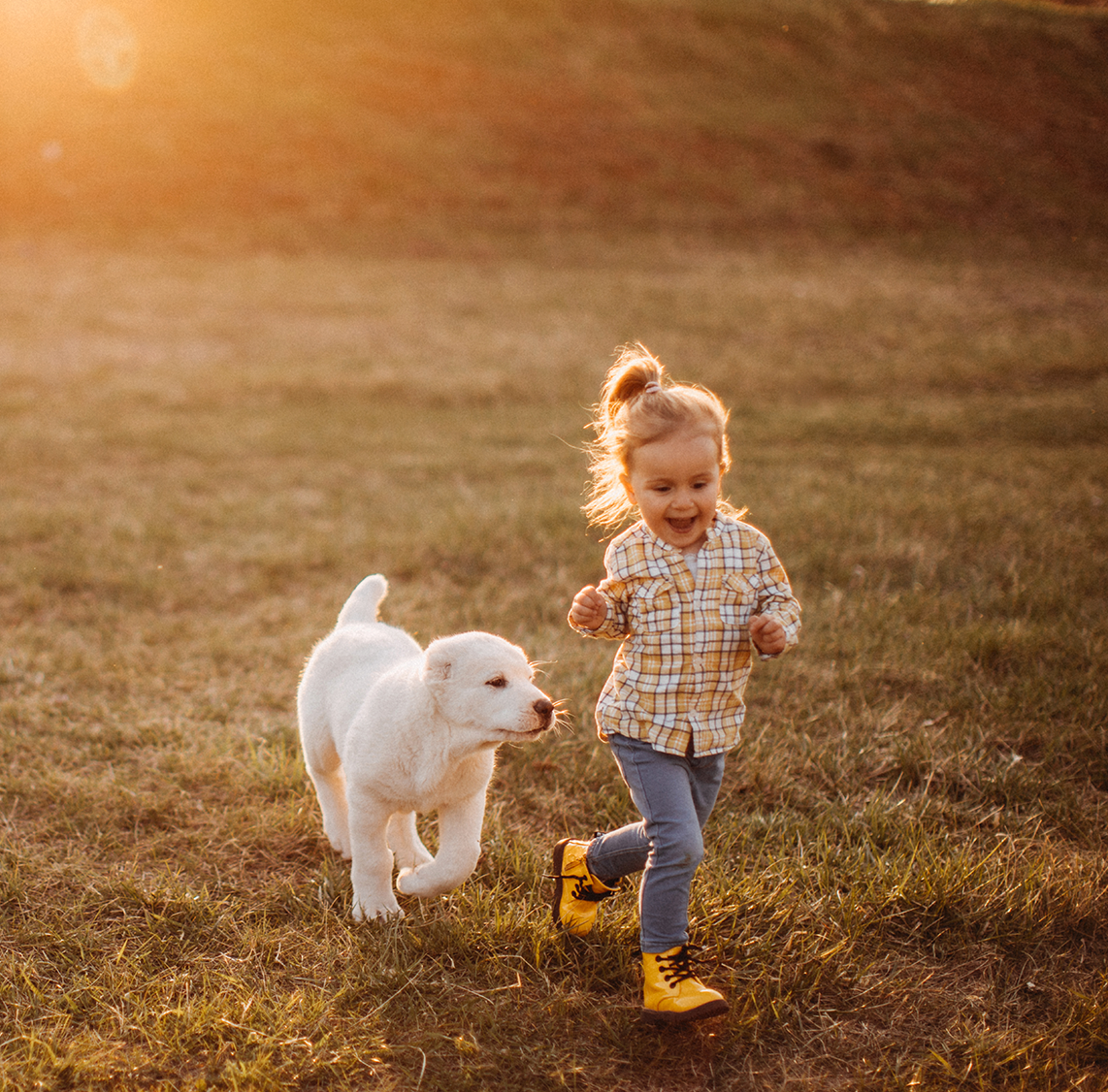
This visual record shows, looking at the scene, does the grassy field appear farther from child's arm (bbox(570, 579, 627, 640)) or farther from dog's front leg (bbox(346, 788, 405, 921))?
child's arm (bbox(570, 579, 627, 640))

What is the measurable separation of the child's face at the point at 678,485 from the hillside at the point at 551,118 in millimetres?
20390

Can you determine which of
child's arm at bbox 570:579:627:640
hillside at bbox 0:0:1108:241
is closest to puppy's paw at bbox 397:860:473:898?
child's arm at bbox 570:579:627:640

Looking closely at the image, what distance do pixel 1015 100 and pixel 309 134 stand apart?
18.3 meters

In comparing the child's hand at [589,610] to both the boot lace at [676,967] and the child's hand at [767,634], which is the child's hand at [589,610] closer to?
the child's hand at [767,634]

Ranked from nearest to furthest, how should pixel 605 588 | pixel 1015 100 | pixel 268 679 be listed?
pixel 605 588, pixel 268 679, pixel 1015 100

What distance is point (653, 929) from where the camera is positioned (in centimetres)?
280

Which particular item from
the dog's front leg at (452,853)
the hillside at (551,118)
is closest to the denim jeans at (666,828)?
the dog's front leg at (452,853)

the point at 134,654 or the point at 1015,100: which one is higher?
the point at 1015,100

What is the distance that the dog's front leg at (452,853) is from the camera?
3031 millimetres

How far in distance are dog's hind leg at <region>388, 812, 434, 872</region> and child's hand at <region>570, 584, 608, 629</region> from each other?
1.09 metres

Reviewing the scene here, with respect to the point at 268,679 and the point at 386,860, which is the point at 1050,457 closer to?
the point at 268,679

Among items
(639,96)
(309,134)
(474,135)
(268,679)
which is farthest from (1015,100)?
(268,679)

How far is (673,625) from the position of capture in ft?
9.53

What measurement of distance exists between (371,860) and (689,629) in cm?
130
